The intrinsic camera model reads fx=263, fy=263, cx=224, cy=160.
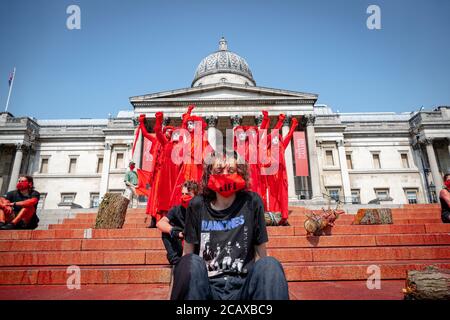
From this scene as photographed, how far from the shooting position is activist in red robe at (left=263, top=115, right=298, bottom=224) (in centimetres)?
784

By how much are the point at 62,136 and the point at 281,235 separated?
111 feet

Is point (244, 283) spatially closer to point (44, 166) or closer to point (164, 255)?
point (164, 255)

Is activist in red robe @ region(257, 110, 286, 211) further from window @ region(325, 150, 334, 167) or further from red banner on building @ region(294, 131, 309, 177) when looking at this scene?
window @ region(325, 150, 334, 167)

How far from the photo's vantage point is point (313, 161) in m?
22.1

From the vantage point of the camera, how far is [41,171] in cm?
3111

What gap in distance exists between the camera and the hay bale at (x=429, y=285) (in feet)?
8.16

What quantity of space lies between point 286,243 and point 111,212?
4.53m

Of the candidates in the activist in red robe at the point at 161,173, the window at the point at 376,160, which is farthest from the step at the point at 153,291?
the window at the point at 376,160

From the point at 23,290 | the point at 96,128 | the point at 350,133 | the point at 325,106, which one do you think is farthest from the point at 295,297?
the point at 325,106

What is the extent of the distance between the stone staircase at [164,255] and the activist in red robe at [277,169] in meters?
1.83

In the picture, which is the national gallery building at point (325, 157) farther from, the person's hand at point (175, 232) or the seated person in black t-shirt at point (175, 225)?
the person's hand at point (175, 232)

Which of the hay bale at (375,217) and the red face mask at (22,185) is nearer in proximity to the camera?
the red face mask at (22,185)
